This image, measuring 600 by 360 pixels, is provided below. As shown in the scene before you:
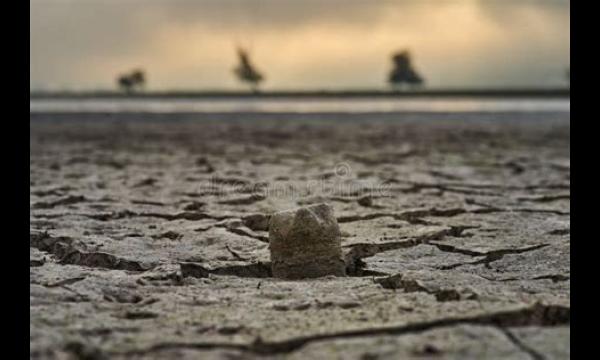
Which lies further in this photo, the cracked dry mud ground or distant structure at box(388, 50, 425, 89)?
distant structure at box(388, 50, 425, 89)

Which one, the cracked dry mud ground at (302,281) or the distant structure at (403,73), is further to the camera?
the distant structure at (403,73)

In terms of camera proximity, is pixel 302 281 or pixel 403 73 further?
pixel 403 73

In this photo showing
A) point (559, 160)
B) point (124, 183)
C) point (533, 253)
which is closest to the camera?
point (533, 253)

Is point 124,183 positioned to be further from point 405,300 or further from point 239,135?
point 239,135

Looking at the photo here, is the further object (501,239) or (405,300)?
(501,239)
